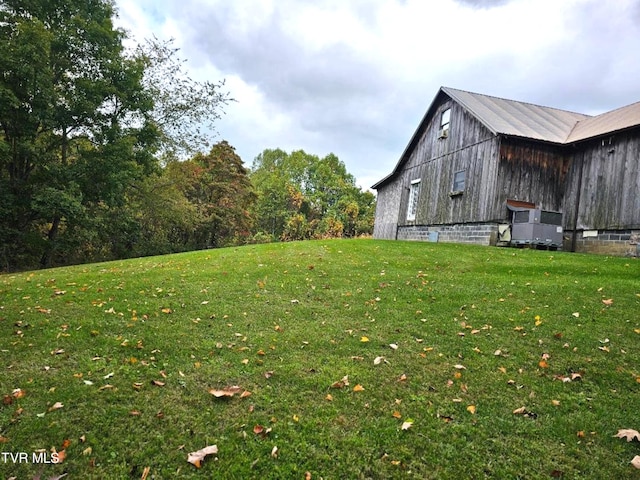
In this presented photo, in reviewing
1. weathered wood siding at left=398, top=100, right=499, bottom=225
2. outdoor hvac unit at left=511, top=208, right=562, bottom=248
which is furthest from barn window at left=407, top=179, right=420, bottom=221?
outdoor hvac unit at left=511, top=208, right=562, bottom=248

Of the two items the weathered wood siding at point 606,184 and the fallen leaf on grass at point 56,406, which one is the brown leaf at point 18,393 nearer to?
the fallen leaf on grass at point 56,406

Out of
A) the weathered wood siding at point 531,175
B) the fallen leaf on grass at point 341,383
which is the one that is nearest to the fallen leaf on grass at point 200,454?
the fallen leaf on grass at point 341,383

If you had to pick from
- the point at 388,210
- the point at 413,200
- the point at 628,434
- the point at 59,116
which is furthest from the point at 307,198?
the point at 628,434

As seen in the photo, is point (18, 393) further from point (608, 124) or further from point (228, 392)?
point (608, 124)

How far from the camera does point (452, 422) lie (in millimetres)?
2812

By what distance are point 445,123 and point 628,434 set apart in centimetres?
1675

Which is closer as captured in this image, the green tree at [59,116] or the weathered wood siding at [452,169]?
the green tree at [59,116]

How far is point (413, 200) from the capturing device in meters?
19.6

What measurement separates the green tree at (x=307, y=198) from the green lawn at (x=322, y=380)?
32967 millimetres

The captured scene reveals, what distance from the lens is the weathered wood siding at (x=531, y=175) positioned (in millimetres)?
13695

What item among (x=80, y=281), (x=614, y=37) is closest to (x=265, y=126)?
(x=614, y=37)

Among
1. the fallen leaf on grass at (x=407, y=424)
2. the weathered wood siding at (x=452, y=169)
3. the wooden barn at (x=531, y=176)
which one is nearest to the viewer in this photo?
the fallen leaf on grass at (x=407, y=424)

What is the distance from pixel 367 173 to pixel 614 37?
4053 cm

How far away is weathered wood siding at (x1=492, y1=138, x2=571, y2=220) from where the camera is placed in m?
13.7
